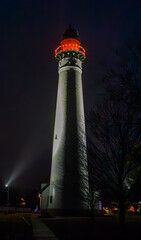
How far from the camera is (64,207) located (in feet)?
97.8

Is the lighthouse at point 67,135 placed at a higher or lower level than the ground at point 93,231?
higher

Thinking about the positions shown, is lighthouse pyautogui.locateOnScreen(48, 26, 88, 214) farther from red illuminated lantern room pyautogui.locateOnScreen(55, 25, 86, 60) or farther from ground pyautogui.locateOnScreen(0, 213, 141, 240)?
ground pyautogui.locateOnScreen(0, 213, 141, 240)

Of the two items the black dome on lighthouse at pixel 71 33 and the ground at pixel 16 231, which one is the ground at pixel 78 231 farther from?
the black dome on lighthouse at pixel 71 33

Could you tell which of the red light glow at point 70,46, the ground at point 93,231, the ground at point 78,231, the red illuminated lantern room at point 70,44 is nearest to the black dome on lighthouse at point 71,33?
the red illuminated lantern room at point 70,44

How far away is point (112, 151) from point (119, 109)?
2459 mm

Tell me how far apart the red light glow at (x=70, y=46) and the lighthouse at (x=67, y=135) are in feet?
0.64

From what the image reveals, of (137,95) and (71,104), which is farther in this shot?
(71,104)

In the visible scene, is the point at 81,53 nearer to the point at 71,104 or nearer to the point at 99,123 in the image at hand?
the point at 71,104

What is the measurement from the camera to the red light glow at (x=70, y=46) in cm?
3586

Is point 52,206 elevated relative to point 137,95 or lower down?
lower down

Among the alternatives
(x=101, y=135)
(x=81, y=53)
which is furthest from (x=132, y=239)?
(x=81, y=53)

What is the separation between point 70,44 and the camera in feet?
118

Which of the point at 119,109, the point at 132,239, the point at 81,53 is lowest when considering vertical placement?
the point at 132,239

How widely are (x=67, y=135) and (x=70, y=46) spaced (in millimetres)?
12853
